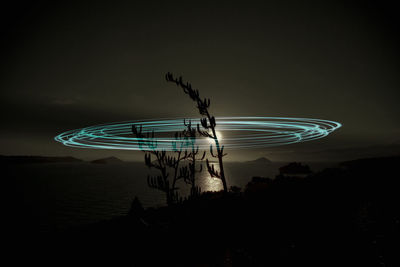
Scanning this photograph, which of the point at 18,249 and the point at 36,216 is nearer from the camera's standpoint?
the point at 18,249

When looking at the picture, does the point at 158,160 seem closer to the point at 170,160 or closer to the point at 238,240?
the point at 170,160

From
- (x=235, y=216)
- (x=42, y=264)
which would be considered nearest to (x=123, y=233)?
(x=42, y=264)

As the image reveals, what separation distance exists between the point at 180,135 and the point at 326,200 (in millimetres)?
8805

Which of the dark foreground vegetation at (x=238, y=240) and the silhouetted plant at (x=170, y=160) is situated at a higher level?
the silhouetted plant at (x=170, y=160)

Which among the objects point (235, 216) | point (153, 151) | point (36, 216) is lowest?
point (36, 216)

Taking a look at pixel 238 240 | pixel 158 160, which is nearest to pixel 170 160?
pixel 158 160

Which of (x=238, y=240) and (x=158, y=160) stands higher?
(x=158, y=160)

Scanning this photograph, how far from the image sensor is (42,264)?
5004mm

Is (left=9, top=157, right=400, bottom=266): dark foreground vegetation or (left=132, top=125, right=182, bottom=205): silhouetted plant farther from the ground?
(left=132, top=125, right=182, bottom=205): silhouetted plant

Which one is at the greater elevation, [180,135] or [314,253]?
[180,135]

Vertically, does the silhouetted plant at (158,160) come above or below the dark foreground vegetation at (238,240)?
above

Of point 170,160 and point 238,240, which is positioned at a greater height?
point 170,160

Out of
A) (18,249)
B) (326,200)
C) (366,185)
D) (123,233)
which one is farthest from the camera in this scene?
(366,185)

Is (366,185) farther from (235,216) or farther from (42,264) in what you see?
(42,264)
